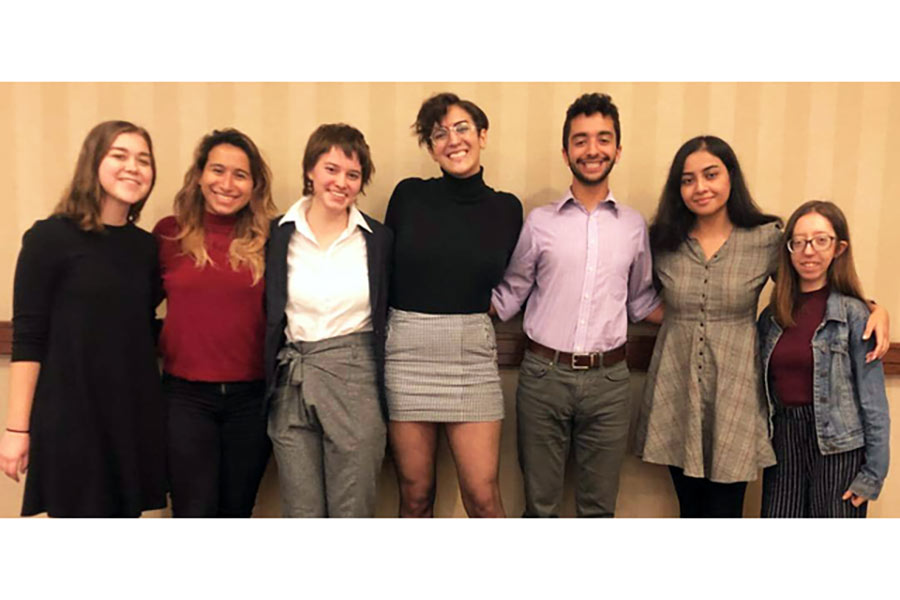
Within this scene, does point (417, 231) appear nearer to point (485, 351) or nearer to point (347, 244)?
point (347, 244)

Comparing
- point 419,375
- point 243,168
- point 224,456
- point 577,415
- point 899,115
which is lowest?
point 224,456

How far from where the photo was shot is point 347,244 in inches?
76.0

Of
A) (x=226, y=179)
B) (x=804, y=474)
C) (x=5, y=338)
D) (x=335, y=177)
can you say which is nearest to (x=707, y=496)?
(x=804, y=474)

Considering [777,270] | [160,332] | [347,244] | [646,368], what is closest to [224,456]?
[160,332]

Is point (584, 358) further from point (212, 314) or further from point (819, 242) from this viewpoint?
point (212, 314)

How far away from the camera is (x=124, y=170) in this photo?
184cm

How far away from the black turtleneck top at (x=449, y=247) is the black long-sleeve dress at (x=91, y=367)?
31.1 inches

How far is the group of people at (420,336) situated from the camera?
73.1 inches

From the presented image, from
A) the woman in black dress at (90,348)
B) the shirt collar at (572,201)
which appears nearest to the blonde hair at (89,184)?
the woman in black dress at (90,348)

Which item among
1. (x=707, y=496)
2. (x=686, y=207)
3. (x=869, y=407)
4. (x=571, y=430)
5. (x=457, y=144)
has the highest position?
(x=457, y=144)

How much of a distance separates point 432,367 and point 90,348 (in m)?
1.02

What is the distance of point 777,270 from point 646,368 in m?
0.58

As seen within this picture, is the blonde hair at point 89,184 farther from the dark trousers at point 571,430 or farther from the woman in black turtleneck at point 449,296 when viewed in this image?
the dark trousers at point 571,430

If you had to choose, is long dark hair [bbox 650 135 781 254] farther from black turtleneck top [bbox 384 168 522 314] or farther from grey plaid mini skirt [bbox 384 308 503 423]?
grey plaid mini skirt [bbox 384 308 503 423]
